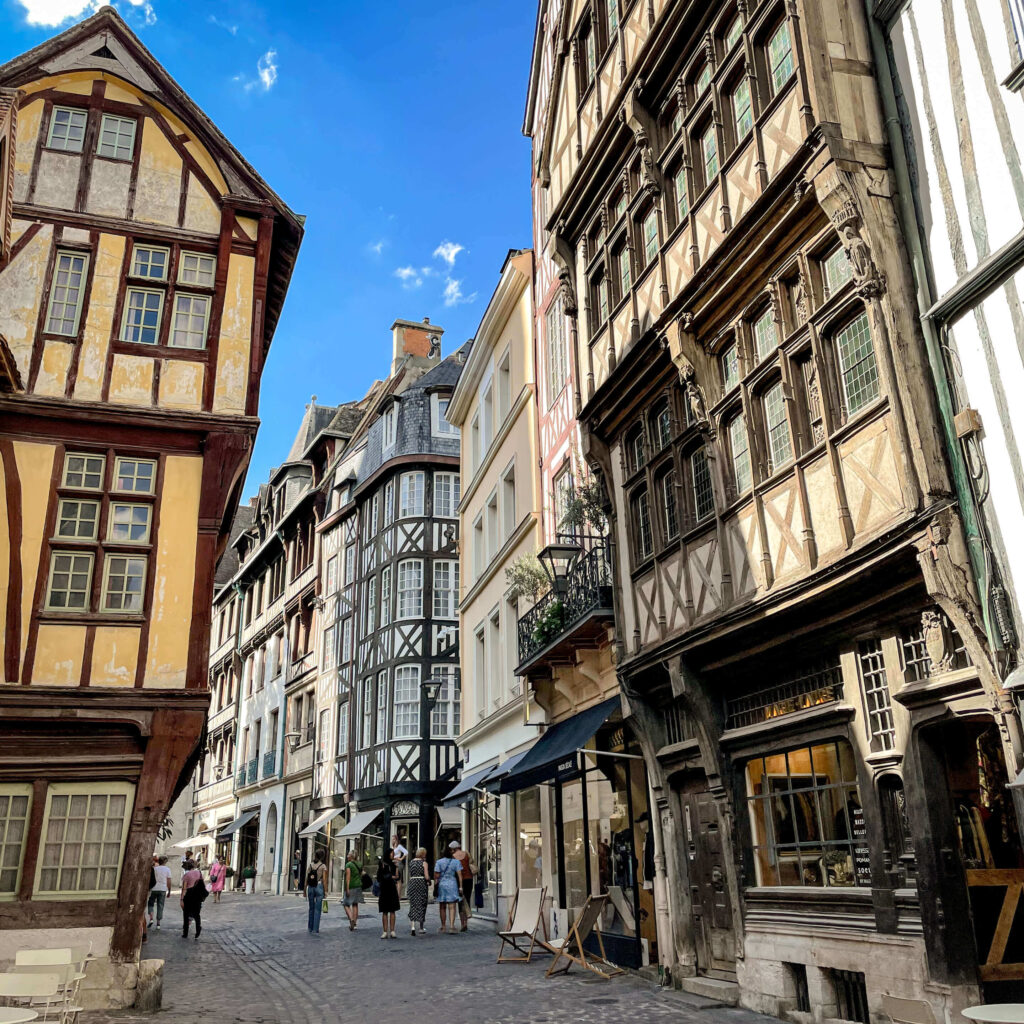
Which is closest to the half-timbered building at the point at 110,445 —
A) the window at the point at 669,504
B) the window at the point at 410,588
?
the window at the point at 669,504

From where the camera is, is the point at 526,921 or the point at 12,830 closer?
the point at 12,830

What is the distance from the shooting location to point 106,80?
1325 cm

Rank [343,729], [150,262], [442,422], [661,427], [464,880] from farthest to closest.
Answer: [442,422]
[343,729]
[464,880]
[150,262]
[661,427]

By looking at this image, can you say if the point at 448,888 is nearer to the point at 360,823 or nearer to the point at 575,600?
the point at 575,600

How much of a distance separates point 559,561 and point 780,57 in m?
6.59

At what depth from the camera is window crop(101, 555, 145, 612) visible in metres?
11.2

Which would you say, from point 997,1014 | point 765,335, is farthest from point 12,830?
point 997,1014

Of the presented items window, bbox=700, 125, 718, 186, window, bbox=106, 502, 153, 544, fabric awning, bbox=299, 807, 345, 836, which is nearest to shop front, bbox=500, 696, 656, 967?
window, bbox=106, 502, 153, 544

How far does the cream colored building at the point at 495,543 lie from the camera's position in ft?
57.7

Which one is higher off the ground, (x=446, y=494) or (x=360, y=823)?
(x=446, y=494)

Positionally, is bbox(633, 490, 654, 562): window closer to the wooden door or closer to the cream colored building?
the wooden door

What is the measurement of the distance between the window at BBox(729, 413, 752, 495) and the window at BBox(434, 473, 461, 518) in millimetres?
22867

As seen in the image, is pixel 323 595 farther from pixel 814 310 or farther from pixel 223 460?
pixel 814 310

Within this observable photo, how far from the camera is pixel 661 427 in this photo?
11016 millimetres
